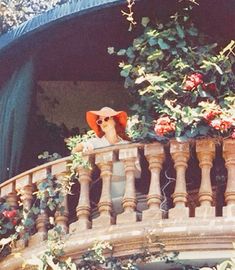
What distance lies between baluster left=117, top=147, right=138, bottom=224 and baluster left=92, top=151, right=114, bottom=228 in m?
0.10

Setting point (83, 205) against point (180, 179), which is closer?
point (180, 179)

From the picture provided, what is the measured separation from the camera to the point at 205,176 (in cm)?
845

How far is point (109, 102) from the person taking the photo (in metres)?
11.7

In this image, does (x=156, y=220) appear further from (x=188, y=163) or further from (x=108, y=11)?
(x=108, y=11)

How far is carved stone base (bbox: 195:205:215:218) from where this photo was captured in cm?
824

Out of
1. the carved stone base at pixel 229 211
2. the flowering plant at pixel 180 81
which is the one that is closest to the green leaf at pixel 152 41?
the flowering plant at pixel 180 81

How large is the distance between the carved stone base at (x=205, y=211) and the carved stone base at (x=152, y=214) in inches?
11.8

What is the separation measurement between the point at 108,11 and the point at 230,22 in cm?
120

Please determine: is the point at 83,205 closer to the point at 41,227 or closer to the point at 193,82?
the point at 41,227

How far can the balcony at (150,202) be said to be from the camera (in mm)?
8234

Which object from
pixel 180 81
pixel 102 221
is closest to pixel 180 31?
pixel 180 81

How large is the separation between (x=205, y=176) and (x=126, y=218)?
0.73 metres

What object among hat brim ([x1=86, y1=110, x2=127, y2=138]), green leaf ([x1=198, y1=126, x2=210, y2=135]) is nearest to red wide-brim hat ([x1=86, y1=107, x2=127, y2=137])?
hat brim ([x1=86, y1=110, x2=127, y2=138])

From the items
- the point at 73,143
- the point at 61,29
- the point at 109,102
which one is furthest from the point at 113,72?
the point at 73,143
